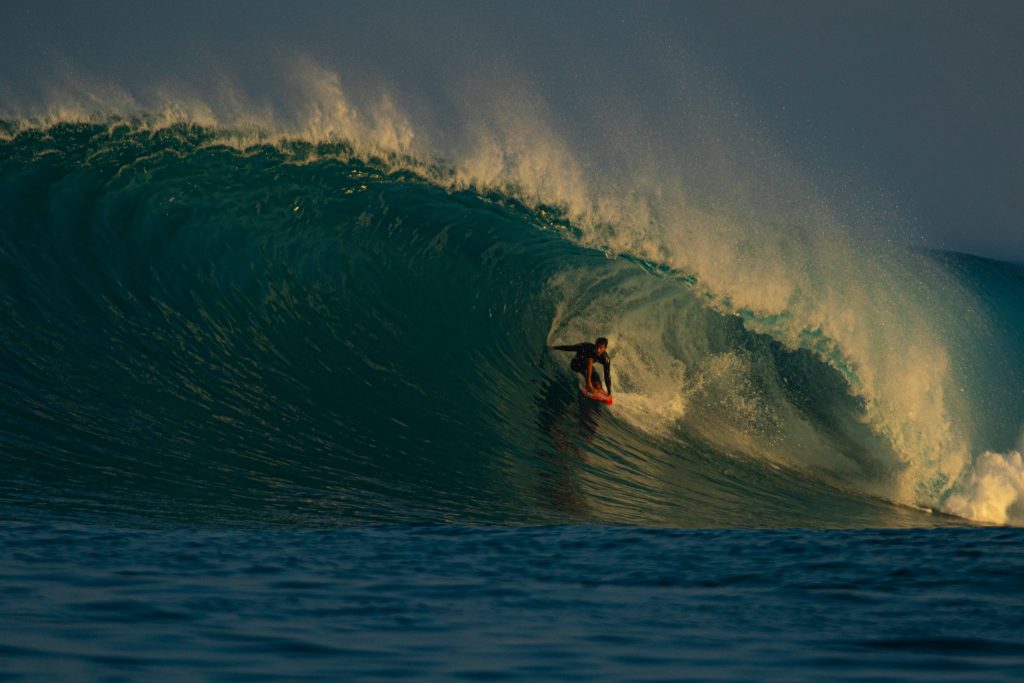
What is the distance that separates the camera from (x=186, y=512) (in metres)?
5.50

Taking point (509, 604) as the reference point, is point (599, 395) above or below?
above

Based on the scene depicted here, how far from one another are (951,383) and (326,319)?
5475 mm

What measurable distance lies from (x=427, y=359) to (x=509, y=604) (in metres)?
5.28

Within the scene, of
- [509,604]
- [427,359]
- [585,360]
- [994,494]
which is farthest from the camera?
[585,360]

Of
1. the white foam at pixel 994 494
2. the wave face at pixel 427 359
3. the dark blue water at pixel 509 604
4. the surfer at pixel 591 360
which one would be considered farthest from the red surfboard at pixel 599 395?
the dark blue water at pixel 509 604

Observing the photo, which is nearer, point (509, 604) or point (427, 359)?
point (509, 604)

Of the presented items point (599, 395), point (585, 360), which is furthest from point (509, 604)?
point (585, 360)

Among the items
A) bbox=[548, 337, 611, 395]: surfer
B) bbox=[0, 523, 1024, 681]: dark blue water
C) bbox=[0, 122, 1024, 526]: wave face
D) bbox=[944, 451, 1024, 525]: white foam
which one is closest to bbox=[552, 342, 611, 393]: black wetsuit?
bbox=[548, 337, 611, 395]: surfer

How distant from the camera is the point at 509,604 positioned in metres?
3.85

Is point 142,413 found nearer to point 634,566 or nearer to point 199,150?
point 634,566

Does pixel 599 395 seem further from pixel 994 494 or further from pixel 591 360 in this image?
pixel 994 494

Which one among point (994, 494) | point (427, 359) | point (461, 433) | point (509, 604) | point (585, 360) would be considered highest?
point (585, 360)

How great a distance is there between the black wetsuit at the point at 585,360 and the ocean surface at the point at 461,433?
23 cm

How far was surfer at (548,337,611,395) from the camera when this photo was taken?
904 centimetres
